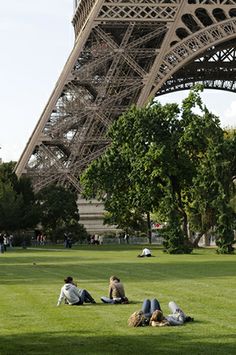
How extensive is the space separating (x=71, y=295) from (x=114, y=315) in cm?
225

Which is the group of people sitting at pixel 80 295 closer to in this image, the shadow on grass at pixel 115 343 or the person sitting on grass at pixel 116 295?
the person sitting on grass at pixel 116 295

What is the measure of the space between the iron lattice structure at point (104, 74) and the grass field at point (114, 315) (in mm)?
29071

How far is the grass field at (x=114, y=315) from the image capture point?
13.8 metres

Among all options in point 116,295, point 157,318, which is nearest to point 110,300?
point 116,295

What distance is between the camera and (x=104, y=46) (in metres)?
61.3

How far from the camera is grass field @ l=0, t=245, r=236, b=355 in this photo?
544 inches

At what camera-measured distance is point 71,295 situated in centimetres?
1989

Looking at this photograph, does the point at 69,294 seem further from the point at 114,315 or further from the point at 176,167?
the point at 176,167

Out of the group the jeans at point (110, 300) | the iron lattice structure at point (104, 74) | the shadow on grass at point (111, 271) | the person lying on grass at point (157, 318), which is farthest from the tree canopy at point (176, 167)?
the person lying on grass at point (157, 318)

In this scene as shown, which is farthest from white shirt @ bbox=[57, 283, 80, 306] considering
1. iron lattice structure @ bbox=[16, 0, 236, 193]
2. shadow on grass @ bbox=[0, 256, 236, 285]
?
iron lattice structure @ bbox=[16, 0, 236, 193]

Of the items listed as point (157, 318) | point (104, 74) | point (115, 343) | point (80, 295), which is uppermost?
point (104, 74)

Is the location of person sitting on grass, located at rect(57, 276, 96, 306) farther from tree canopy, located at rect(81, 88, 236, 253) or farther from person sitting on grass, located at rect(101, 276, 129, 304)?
tree canopy, located at rect(81, 88, 236, 253)

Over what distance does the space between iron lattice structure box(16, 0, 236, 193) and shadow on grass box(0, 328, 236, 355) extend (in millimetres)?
44668

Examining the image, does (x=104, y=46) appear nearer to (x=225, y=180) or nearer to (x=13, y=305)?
(x=225, y=180)
